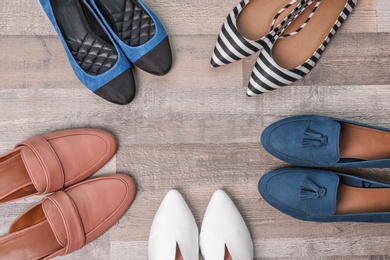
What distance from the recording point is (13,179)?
104 centimetres

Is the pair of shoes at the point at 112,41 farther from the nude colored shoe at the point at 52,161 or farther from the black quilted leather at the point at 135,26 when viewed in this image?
the nude colored shoe at the point at 52,161

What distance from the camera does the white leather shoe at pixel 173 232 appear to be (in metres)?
1.06

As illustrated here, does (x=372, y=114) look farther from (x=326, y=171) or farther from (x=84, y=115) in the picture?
(x=84, y=115)

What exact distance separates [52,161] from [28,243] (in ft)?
0.70

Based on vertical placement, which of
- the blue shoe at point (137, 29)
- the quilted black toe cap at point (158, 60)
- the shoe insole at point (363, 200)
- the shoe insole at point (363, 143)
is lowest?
the shoe insole at point (363, 200)

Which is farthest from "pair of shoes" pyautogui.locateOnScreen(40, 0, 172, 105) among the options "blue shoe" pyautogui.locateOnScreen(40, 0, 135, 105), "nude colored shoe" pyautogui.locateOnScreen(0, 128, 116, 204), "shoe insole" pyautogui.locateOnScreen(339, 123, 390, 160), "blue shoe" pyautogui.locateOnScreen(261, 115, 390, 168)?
"shoe insole" pyautogui.locateOnScreen(339, 123, 390, 160)

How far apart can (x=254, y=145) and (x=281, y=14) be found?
1.14 ft

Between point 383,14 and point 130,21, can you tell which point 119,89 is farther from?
point 383,14

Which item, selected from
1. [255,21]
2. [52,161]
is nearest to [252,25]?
[255,21]

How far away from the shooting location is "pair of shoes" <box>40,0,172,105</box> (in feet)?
3.47

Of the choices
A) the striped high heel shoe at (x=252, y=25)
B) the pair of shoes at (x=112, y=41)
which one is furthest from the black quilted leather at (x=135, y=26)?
the striped high heel shoe at (x=252, y=25)

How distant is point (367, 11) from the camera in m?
1.14

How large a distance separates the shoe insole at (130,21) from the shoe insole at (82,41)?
0.16 ft

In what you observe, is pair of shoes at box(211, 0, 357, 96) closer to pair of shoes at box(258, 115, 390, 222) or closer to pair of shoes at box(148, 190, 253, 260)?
pair of shoes at box(258, 115, 390, 222)
